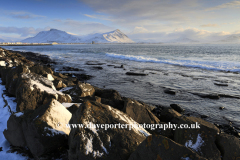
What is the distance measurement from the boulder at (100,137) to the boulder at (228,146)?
1565 mm

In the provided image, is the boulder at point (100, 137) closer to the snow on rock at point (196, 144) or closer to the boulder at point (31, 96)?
the snow on rock at point (196, 144)

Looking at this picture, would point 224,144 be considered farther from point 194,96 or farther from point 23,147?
point 194,96

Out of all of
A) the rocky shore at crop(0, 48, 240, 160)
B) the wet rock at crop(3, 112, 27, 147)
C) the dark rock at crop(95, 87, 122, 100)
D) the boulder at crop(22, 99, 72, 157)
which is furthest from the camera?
the dark rock at crop(95, 87, 122, 100)

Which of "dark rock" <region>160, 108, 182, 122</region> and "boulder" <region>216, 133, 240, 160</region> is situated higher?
"boulder" <region>216, 133, 240, 160</region>

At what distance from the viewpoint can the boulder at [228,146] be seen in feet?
9.14

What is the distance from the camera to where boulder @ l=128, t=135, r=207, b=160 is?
6.79ft

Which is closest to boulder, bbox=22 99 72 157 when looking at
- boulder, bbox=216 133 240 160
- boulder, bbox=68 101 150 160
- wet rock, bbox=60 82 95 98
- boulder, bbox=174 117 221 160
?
boulder, bbox=68 101 150 160

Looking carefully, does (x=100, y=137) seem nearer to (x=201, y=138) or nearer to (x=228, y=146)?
(x=201, y=138)

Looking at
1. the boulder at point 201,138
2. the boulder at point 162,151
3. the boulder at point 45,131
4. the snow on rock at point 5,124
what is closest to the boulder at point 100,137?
the boulder at point 162,151

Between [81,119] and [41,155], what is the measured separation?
131cm

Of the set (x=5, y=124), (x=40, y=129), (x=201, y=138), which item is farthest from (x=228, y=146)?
(x=5, y=124)

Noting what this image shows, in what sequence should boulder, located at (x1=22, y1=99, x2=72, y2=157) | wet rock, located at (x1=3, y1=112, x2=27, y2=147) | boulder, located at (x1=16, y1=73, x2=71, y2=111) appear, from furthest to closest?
boulder, located at (x1=16, y1=73, x2=71, y2=111), wet rock, located at (x1=3, y1=112, x2=27, y2=147), boulder, located at (x1=22, y1=99, x2=72, y2=157)

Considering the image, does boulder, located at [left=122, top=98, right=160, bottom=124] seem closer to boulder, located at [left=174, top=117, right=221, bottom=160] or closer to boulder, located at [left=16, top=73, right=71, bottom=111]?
Result: boulder, located at [left=174, top=117, right=221, bottom=160]

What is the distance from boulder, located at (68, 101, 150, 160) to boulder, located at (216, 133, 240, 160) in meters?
1.56
